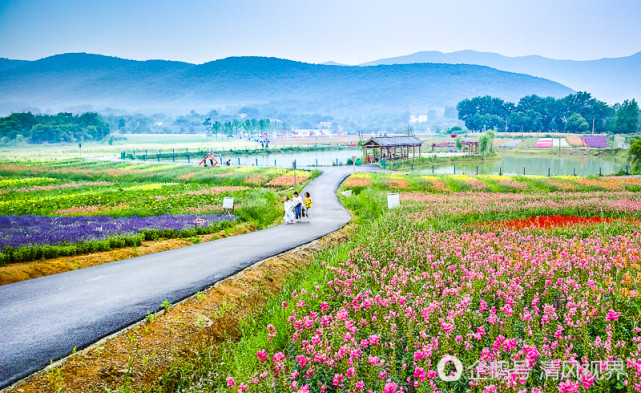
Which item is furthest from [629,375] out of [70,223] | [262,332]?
[70,223]

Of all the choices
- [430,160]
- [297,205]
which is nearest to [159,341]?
[297,205]

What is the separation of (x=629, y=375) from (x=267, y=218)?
19.1 meters

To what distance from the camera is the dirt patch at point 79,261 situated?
12.1m

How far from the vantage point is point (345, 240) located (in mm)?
17688

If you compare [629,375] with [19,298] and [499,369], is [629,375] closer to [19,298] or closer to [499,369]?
[499,369]

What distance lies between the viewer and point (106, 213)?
22469 mm

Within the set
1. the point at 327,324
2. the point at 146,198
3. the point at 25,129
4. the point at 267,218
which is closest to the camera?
the point at 327,324

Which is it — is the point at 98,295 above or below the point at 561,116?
below

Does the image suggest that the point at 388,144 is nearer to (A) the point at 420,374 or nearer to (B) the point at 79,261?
(B) the point at 79,261

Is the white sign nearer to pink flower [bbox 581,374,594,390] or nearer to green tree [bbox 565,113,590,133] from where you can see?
pink flower [bbox 581,374,594,390]

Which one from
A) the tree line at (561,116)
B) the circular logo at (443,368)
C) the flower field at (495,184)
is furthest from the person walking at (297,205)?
the tree line at (561,116)

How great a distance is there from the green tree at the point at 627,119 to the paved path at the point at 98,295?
157063mm

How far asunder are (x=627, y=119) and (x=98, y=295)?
541ft

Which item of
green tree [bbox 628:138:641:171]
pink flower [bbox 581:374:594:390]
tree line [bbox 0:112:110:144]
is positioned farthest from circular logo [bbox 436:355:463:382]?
tree line [bbox 0:112:110:144]
